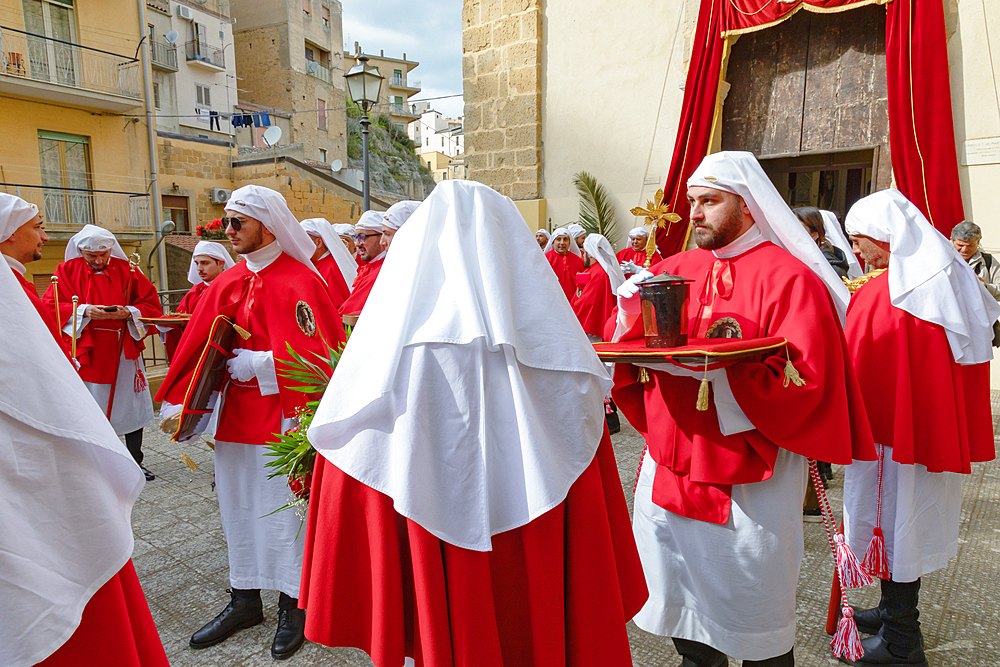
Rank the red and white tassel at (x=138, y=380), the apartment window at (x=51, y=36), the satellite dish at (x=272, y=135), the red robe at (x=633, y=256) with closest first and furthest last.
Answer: the red and white tassel at (x=138, y=380), the red robe at (x=633, y=256), the apartment window at (x=51, y=36), the satellite dish at (x=272, y=135)

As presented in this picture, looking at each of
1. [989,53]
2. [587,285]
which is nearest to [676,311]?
[587,285]

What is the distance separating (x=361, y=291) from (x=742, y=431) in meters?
3.52

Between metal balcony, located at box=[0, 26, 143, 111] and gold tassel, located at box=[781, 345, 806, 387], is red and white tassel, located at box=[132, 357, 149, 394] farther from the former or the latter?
metal balcony, located at box=[0, 26, 143, 111]

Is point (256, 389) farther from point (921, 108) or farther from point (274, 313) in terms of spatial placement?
point (921, 108)

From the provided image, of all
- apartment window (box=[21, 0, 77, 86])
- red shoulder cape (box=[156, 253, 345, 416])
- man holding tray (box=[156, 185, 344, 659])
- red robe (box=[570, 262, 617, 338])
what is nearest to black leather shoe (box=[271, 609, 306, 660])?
man holding tray (box=[156, 185, 344, 659])

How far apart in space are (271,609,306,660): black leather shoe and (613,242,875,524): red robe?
1.92 metres

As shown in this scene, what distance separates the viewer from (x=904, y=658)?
9.74ft

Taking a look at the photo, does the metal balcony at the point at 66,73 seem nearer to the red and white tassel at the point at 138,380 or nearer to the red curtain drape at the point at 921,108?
the red and white tassel at the point at 138,380

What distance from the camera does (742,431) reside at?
2447mm

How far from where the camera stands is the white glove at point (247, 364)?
3309mm

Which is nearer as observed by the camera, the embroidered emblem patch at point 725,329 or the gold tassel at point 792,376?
the gold tassel at point 792,376

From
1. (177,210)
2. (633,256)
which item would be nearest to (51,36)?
(177,210)

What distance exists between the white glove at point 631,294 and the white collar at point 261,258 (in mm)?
1983

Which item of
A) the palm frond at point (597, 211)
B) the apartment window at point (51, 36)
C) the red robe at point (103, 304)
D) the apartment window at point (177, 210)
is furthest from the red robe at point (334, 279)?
the apartment window at point (177, 210)
